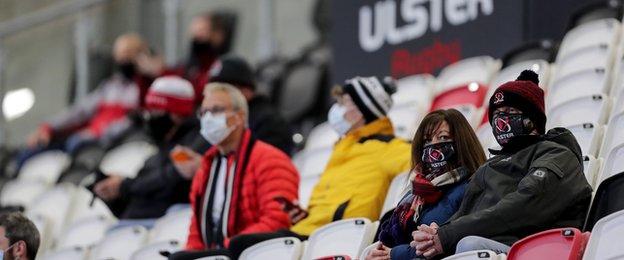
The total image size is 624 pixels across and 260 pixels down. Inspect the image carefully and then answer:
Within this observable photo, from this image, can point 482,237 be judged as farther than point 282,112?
No

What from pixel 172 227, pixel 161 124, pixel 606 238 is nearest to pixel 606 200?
pixel 606 238

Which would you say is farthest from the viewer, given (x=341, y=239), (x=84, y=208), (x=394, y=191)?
(x=84, y=208)

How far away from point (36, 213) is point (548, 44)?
3400mm

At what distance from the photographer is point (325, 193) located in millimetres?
7551

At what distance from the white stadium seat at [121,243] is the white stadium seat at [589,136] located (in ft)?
8.34

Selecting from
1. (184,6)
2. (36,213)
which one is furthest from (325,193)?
(184,6)

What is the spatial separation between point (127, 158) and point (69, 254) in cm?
240

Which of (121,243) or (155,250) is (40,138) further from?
A: (155,250)

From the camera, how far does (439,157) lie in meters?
6.21

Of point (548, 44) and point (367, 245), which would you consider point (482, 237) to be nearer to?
point (367, 245)

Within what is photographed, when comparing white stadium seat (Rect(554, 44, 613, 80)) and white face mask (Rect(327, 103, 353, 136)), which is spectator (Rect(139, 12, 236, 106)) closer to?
white stadium seat (Rect(554, 44, 613, 80))

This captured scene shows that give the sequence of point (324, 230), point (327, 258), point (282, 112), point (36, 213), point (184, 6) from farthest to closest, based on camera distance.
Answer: point (184, 6) → point (282, 112) → point (36, 213) → point (324, 230) → point (327, 258)

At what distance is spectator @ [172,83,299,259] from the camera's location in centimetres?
762

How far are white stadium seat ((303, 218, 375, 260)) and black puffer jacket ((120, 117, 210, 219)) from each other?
182 cm
